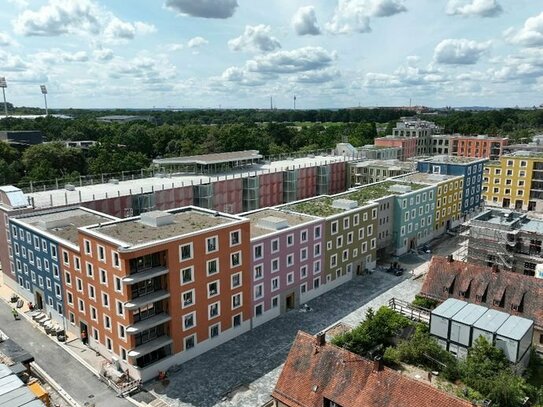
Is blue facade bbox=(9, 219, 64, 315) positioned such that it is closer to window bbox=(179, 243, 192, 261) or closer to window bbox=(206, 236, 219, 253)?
window bbox=(179, 243, 192, 261)

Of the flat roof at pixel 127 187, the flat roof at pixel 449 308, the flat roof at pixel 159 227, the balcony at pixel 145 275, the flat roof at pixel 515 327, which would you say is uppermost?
the flat roof at pixel 127 187

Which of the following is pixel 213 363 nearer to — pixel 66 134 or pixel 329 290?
pixel 329 290

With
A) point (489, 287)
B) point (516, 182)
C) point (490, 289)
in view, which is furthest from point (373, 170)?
point (490, 289)

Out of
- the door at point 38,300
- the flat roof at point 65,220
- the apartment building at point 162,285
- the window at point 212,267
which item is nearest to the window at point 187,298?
the apartment building at point 162,285

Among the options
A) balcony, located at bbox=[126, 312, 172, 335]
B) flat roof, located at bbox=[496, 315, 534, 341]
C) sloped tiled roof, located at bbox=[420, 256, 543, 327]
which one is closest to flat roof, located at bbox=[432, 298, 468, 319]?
flat roof, located at bbox=[496, 315, 534, 341]

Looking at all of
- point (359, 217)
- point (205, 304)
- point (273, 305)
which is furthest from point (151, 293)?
point (359, 217)

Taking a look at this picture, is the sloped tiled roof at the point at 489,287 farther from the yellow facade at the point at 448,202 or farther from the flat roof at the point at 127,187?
the flat roof at the point at 127,187

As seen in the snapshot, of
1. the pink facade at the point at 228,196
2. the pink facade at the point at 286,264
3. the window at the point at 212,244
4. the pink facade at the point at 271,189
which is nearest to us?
the window at the point at 212,244

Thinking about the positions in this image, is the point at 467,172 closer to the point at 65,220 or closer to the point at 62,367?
the point at 65,220
